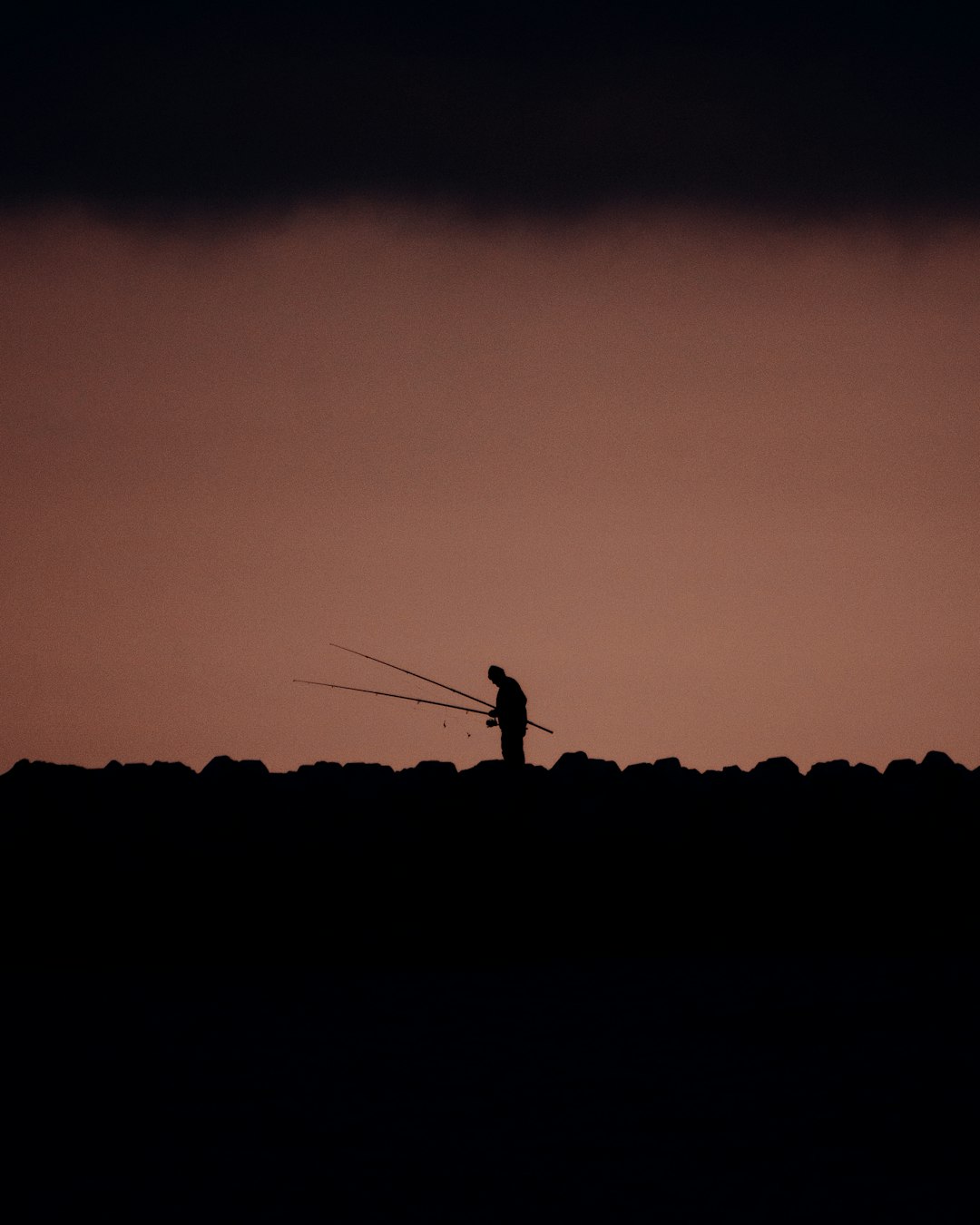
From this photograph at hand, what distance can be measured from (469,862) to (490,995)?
2.48 metres

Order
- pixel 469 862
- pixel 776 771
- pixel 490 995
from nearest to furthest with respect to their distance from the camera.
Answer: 1. pixel 490 995
2. pixel 469 862
3. pixel 776 771

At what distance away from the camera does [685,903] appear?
40.1 ft

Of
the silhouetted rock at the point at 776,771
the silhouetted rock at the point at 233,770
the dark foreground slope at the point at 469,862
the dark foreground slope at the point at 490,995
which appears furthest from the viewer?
the silhouetted rock at the point at 776,771

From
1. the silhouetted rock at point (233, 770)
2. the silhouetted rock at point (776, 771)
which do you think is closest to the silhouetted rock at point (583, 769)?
the silhouetted rock at point (776, 771)

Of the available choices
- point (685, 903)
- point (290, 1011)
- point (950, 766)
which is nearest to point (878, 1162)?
point (290, 1011)

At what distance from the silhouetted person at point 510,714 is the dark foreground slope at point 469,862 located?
29cm

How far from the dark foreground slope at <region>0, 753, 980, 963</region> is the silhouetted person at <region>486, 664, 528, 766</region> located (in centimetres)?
29

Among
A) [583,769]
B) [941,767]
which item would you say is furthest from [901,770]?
[583,769]

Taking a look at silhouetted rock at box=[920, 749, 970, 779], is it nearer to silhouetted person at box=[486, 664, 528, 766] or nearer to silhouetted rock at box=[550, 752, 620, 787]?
silhouetted rock at box=[550, 752, 620, 787]

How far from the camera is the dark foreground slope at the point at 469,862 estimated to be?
38.3 feet

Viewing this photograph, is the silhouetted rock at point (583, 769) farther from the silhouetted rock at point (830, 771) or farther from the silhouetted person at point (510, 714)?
the silhouetted rock at point (830, 771)

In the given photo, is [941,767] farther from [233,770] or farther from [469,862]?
[233,770]

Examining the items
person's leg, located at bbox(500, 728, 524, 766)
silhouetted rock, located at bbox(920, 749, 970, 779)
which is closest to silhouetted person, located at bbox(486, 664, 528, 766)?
person's leg, located at bbox(500, 728, 524, 766)

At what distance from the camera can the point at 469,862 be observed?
12.0 m
